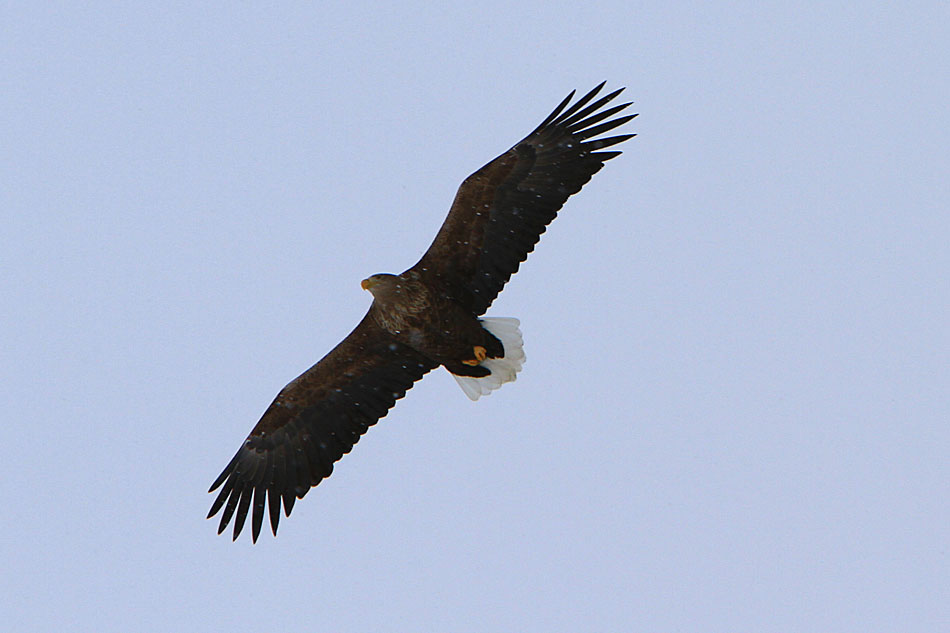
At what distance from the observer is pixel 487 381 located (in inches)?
395

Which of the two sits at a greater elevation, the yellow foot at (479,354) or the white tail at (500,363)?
the white tail at (500,363)

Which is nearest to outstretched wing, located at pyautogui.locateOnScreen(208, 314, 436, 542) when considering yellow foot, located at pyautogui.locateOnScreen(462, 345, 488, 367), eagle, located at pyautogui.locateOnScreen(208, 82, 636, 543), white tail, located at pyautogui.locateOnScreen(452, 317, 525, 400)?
eagle, located at pyautogui.locateOnScreen(208, 82, 636, 543)

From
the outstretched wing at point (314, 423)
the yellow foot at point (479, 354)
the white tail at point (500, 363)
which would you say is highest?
the white tail at point (500, 363)

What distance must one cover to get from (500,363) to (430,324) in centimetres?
102

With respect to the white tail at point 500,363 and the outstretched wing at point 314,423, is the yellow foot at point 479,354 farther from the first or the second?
the outstretched wing at point 314,423

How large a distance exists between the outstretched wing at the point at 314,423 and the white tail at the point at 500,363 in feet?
2.14

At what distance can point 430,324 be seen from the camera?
30.0 feet

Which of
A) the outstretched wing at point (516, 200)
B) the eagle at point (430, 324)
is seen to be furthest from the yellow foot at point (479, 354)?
the outstretched wing at point (516, 200)

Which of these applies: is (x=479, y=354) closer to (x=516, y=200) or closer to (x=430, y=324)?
(x=430, y=324)

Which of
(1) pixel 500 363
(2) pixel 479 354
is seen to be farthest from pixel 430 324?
(1) pixel 500 363

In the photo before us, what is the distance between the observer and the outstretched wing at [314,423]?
31.1ft

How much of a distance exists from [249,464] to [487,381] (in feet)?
6.75

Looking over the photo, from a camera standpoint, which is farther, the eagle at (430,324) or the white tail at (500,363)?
the white tail at (500,363)

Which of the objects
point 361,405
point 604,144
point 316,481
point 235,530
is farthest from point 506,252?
point 235,530
